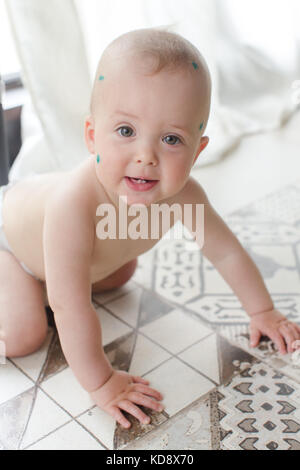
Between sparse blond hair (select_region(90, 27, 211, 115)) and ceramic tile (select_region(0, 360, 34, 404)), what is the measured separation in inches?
18.0

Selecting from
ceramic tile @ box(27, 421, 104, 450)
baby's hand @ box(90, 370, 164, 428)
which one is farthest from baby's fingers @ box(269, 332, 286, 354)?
ceramic tile @ box(27, 421, 104, 450)

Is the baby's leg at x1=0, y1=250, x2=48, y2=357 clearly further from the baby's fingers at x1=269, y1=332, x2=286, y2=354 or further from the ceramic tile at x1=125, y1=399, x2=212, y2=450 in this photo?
the baby's fingers at x1=269, y1=332, x2=286, y2=354

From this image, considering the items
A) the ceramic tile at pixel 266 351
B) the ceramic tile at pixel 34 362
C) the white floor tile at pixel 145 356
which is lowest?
the ceramic tile at pixel 266 351

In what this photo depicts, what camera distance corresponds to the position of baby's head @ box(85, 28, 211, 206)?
2.20ft

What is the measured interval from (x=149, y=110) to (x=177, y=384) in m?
0.42

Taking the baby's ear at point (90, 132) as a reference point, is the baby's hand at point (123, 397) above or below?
below

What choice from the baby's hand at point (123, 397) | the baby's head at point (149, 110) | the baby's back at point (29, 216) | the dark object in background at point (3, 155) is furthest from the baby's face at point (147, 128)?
the dark object in background at point (3, 155)

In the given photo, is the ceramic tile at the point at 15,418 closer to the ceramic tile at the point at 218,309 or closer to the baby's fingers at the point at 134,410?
the baby's fingers at the point at 134,410

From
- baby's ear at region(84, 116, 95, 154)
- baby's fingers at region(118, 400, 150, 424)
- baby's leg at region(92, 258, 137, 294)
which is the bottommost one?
baby's fingers at region(118, 400, 150, 424)

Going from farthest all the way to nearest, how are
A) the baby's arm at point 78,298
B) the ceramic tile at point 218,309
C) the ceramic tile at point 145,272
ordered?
the ceramic tile at point 145,272
the ceramic tile at point 218,309
the baby's arm at point 78,298

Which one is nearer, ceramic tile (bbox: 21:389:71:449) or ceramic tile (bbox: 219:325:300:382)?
ceramic tile (bbox: 21:389:71:449)

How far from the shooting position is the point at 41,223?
0.86m

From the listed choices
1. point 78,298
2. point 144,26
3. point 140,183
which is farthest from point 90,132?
point 144,26

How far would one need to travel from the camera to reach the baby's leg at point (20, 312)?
885mm
